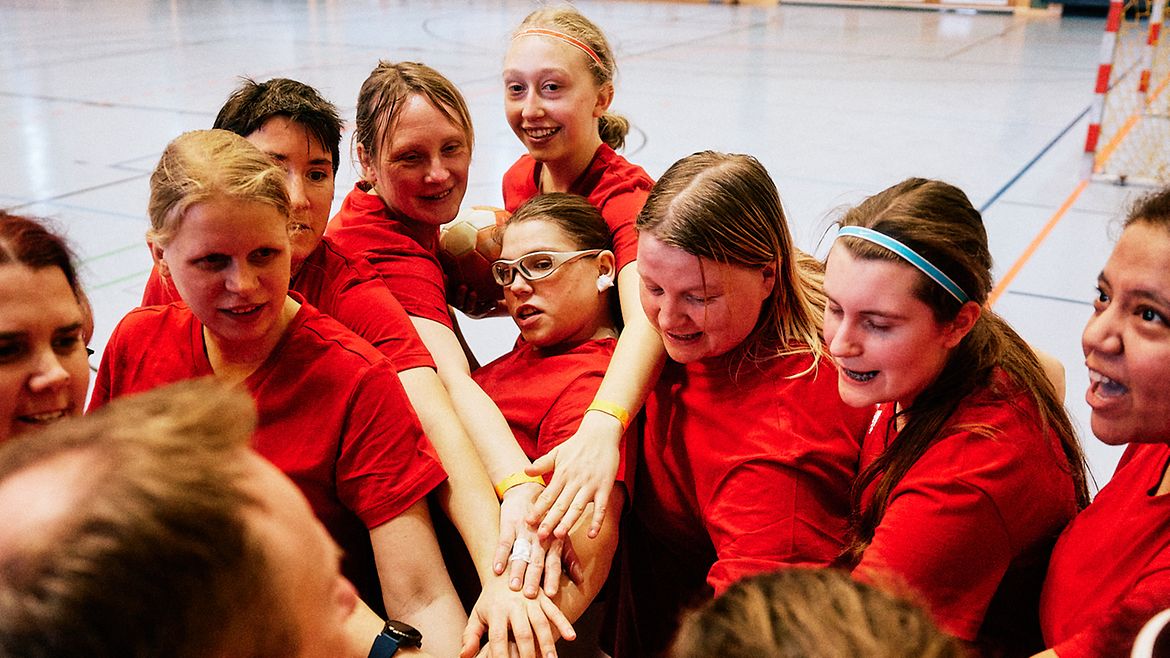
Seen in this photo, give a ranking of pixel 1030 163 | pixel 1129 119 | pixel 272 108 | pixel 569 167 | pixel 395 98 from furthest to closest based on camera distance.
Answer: pixel 1129 119
pixel 1030 163
pixel 569 167
pixel 395 98
pixel 272 108

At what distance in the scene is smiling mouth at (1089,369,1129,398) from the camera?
141cm

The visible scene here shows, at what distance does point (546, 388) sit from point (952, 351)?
0.92 metres

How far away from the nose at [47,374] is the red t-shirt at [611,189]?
49.7 inches

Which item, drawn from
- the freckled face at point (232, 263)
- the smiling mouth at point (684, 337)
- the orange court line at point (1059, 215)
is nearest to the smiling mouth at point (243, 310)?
the freckled face at point (232, 263)

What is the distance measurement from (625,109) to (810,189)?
2638mm

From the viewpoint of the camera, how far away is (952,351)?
163 centimetres

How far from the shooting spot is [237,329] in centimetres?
176

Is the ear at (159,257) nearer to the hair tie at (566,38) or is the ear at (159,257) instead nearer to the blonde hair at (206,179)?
the blonde hair at (206,179)

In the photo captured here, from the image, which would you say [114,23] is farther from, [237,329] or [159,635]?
[159,635]

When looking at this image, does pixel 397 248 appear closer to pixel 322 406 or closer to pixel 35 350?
pixel 322 406

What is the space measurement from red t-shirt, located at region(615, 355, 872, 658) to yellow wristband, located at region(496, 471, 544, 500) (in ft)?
0.78

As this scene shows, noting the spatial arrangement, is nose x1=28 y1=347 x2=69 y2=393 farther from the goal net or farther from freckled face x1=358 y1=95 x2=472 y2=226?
the goal net

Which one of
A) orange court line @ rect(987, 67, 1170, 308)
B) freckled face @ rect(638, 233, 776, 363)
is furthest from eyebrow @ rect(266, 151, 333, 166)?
orange court line @ rect(987, 67, 1170, 308)

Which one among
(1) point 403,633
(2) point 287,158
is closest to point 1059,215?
(2) point 287,158
